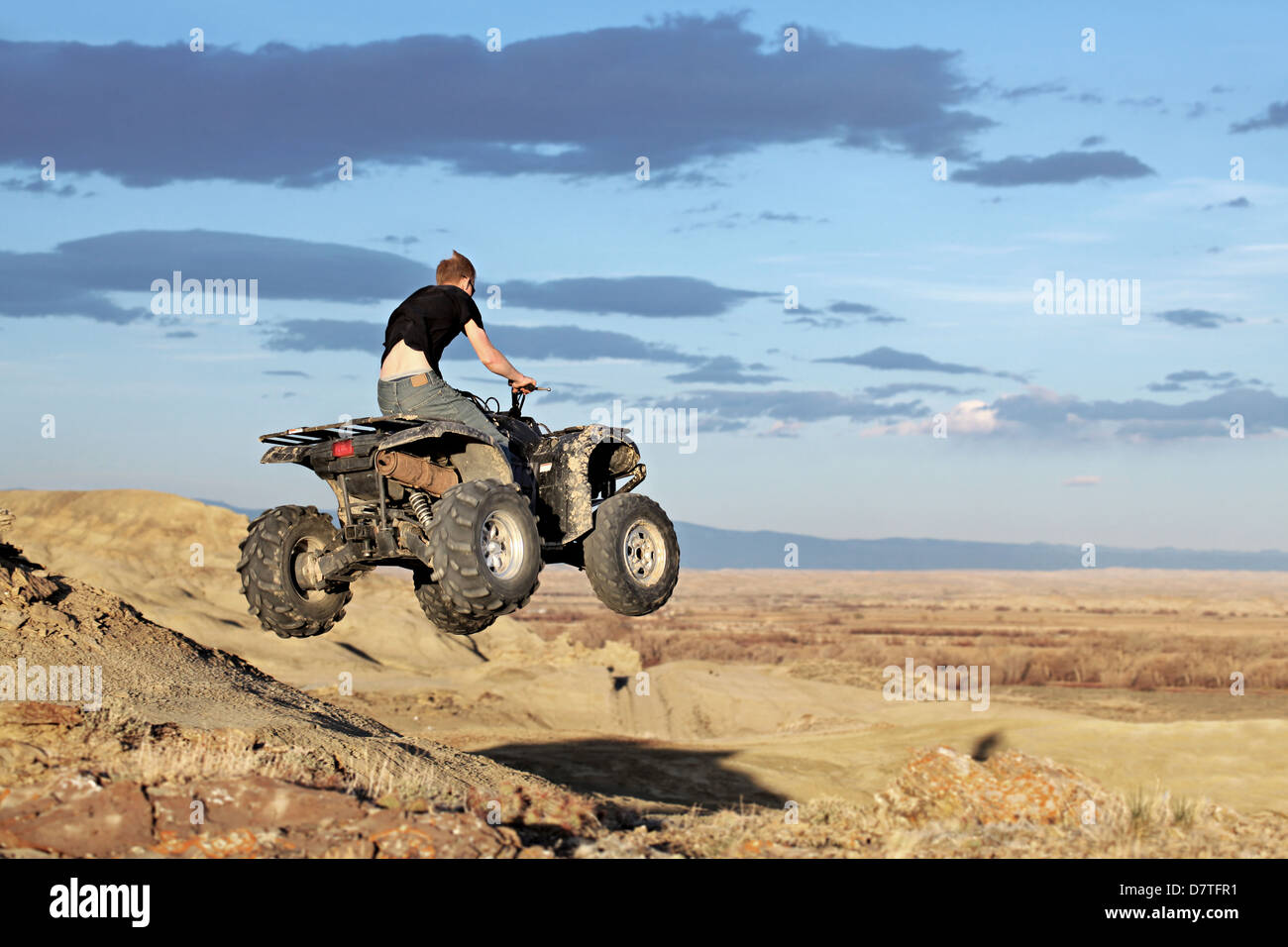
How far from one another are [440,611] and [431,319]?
8.41 ft

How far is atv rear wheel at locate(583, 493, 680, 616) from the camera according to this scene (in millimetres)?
11055

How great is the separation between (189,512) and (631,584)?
55.3 m

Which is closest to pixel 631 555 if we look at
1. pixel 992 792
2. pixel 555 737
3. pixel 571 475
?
pixel 571 475

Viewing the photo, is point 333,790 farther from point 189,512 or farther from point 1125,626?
point 1125,626

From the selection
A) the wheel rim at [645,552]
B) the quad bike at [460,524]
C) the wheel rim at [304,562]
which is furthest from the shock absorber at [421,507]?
the wheel rim at [645,552]

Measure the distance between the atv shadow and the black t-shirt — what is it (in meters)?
14.6

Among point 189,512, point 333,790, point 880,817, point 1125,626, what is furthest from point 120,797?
point 1125,626

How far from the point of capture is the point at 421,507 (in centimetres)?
1065

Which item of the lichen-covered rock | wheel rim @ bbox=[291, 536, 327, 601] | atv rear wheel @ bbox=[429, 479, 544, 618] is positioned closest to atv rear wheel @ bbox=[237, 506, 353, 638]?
wheel rim @ bbox=[291, 536, 327, 601]

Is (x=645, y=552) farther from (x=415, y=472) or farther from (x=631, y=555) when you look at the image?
(x=415, y=472)

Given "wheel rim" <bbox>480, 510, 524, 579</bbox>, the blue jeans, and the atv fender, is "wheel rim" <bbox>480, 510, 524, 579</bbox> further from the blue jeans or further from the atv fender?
the atv fender

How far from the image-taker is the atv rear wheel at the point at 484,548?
31.8 ft

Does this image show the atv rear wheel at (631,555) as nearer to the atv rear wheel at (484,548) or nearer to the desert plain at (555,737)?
the atv rear wheel at (484,548)

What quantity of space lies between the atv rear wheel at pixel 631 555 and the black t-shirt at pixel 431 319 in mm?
1986
